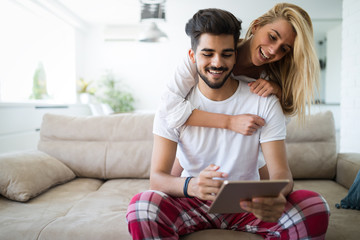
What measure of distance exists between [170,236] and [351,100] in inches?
116

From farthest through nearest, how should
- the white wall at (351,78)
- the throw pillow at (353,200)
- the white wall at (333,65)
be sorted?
the white wall at (333,65)
the white wall at (351,78)
the throw pillow at (353,200)

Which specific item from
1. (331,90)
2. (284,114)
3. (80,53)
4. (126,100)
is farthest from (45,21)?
(331,90)

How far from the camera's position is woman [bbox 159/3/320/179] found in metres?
1.25

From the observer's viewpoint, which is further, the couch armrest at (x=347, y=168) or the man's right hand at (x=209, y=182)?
the couch armrest at (x=347, y=168)

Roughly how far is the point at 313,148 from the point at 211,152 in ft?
3.33

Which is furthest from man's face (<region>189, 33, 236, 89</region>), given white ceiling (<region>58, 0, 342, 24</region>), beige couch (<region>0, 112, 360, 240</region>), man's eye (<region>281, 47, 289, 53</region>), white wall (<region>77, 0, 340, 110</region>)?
white wall (<region>77, 0, 340, 110</region>)

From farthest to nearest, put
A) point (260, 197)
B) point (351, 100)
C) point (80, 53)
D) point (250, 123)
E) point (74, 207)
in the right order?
point (80, 53) → point (351, 100) → point (74, 207) → point (250, 123) → point (260, 197)

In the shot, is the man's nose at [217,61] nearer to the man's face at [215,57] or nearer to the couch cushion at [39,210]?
the man's face at [215,57]

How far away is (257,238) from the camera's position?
1235 millimetres

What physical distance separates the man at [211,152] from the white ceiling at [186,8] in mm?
4849

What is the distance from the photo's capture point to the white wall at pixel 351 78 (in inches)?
125

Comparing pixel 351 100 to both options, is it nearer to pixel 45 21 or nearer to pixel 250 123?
pixel 250 123

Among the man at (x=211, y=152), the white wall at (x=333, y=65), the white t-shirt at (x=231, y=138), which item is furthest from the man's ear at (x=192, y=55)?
the white wall at (x=333, y=65)

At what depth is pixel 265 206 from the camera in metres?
0.98
